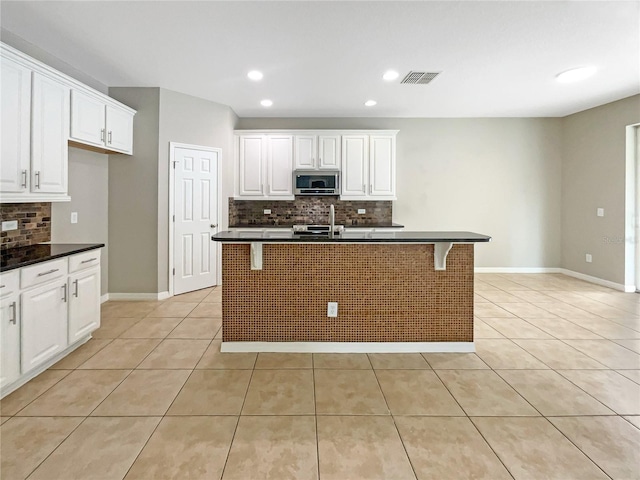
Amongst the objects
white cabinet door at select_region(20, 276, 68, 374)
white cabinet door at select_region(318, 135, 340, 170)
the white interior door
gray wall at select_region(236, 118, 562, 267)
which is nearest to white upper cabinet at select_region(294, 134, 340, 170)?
white cabinet door at select_region(318, 135, 340, 170)

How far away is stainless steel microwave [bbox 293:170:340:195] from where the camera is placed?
5.83m

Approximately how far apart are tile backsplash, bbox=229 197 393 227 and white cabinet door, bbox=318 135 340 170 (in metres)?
0.62

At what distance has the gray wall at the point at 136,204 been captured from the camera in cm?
455

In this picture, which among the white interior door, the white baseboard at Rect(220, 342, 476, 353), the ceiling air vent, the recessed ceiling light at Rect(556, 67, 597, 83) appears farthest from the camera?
the white interior door

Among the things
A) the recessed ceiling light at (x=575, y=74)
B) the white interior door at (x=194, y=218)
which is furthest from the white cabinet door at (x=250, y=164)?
the recessed ceiling light at (x=575, y=74)

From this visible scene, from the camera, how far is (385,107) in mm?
5539

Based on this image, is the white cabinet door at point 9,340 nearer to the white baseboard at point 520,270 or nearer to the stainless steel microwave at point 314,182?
the stainless steel microwave at point 314,182

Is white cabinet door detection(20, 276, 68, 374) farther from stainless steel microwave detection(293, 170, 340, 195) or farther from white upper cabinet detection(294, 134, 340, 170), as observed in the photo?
white upper cabinet detection(294, 134, 340, 170)

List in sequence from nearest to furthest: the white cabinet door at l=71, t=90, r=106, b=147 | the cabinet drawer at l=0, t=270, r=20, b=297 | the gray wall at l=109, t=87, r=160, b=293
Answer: the cabinet drawer at l=0, t=270, r=20, b=297
the white cabinet door at l=71, t=90, r=106, b=147
the gray wall at l=109, t=87, r=160, b=293

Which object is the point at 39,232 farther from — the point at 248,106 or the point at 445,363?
the point at 445,363

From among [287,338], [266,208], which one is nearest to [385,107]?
[266,208]

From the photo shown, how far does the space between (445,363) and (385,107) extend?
411 cm

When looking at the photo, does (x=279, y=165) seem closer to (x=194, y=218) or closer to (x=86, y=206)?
(x=194, y=218)

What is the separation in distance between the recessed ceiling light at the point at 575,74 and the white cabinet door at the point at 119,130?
5.22 meters
